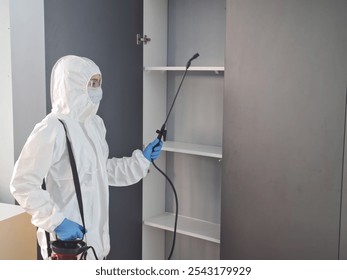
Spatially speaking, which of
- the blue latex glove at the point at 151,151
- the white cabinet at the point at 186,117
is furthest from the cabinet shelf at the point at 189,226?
the blue latex glove at the point at 151,151

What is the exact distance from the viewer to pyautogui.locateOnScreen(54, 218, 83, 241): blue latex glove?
1623 mm

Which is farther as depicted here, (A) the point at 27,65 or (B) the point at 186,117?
(B) the point at 186,117

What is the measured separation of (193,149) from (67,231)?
3.41ft

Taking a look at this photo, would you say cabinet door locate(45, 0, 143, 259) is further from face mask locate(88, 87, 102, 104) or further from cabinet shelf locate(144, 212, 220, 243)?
face mask locate(88, 87, 102, 104)

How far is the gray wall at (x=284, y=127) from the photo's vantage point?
72.5 inches

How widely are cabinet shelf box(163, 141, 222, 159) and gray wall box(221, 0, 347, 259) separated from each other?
20 cm

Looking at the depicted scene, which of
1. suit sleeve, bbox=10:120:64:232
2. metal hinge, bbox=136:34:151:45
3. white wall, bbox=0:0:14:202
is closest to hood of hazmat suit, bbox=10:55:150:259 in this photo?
suit sleeve, bbox=10:120:64:232

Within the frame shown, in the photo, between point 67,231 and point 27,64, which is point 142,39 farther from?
point 67,231

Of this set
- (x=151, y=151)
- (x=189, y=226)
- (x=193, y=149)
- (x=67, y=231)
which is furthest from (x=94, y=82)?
(x=189, y=226)

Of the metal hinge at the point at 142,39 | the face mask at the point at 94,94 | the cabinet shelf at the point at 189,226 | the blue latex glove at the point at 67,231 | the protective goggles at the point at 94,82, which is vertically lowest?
the cabinet shelf at the point at 189,226

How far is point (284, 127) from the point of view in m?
1.96

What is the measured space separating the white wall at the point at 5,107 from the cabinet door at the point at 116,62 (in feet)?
2.25

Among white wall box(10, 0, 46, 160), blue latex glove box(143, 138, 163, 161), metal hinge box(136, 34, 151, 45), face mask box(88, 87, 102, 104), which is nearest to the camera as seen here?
face mask box(88, 87, 102, 104)

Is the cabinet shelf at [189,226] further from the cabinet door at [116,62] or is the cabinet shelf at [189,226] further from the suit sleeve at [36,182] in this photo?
the suit sleeve at [36,182]
